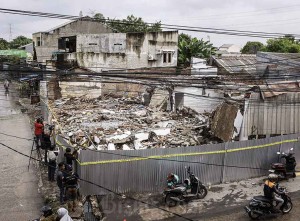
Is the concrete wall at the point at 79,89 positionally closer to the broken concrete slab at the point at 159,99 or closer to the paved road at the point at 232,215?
the broken concrete slab at the point at 159,99

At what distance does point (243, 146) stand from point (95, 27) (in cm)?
3395

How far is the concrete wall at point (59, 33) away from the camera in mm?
37469

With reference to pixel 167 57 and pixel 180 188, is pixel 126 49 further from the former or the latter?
pixel 180 188

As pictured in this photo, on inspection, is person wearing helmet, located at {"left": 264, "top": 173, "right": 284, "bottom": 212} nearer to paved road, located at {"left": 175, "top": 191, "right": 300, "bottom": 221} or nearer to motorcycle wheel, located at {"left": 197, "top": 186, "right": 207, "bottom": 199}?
paved road, located at {"left": 175, "top": 191, "right": 300, "bottom": 221}

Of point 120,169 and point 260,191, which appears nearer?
point 120,169

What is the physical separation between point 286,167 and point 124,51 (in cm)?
2479

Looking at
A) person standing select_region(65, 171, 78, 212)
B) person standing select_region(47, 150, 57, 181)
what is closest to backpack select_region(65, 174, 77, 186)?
person standing select_region(65, 171, 78, 212)

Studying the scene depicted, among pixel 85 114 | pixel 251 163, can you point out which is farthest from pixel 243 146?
pixel 85 114

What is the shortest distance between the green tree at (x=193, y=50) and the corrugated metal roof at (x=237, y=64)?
456 cm

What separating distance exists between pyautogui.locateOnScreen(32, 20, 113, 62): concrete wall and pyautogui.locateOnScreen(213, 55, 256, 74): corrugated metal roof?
61.1 feet

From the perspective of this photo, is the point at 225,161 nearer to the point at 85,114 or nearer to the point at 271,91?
the point at 271,91

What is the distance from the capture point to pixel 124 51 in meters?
35.4

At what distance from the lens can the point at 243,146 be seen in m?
13.0

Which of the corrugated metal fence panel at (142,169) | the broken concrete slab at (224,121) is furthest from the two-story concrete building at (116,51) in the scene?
the corrugated metal fence panel at (142,169)
